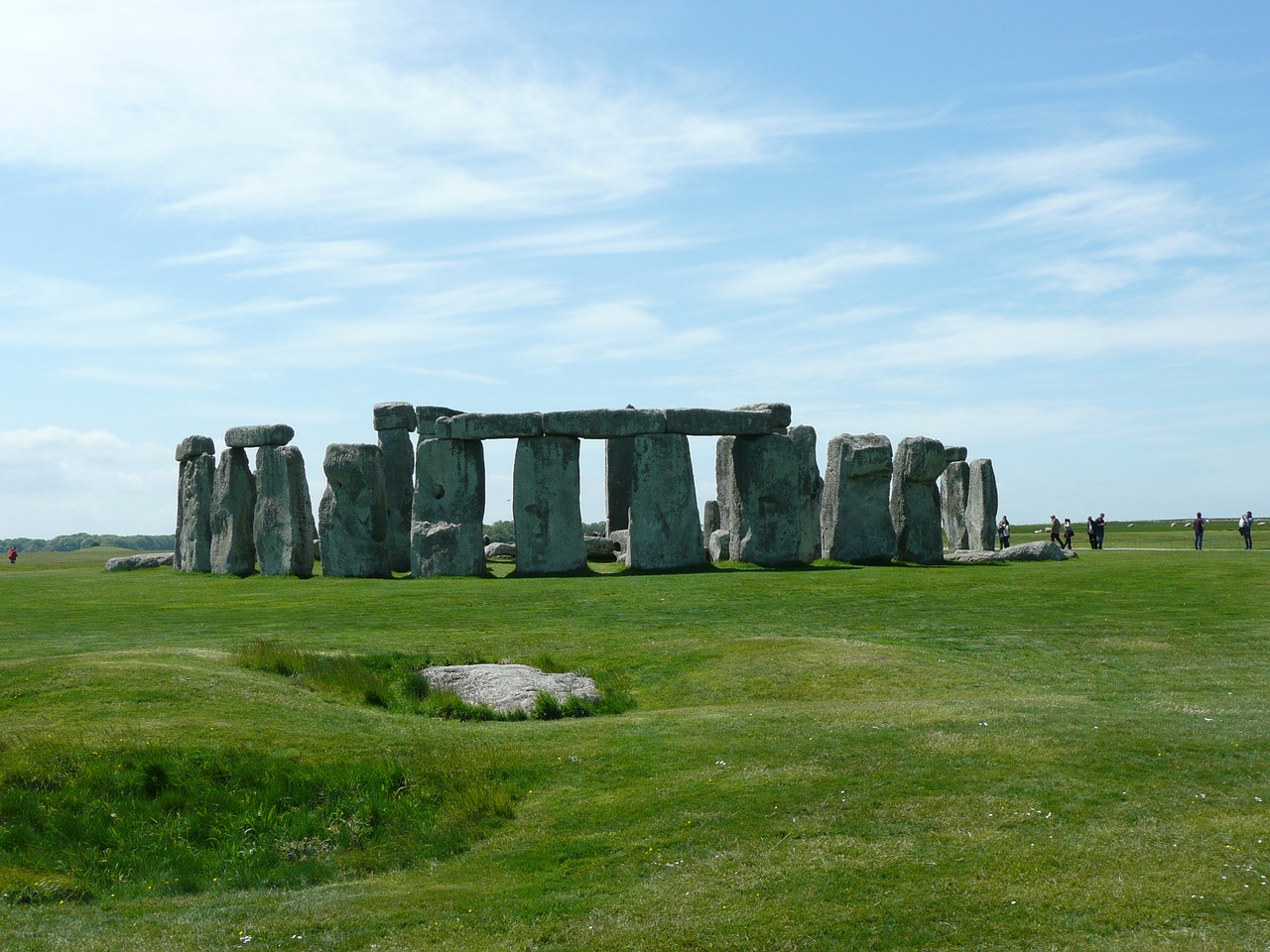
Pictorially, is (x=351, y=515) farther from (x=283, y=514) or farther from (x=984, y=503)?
(x=984, y=503)

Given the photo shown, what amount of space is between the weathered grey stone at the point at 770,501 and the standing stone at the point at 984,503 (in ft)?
30.3

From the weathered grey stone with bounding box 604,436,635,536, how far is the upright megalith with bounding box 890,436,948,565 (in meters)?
10.7

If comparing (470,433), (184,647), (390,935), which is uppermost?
(470,433)

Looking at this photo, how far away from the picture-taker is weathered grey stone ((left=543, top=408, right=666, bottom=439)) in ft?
107

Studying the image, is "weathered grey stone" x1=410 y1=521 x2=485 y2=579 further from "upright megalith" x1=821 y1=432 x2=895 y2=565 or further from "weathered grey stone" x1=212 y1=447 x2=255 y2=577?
"upright megalith" x1=821 y1=432 x2=895 y2=565

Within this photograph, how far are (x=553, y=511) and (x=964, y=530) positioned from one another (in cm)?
1650

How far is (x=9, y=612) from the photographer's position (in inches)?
1004

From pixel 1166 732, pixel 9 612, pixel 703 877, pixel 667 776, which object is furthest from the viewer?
pixel 9 612

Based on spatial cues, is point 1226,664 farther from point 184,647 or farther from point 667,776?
point 184,647

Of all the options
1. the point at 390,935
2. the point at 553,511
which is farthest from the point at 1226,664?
the point at 553,511

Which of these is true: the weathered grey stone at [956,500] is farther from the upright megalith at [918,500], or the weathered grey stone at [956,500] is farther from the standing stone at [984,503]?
the upright megalith at [918,500]

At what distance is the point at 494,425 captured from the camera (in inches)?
1282

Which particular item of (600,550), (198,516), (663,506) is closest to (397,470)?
(198,516)

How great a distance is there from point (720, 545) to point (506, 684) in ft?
70.6
